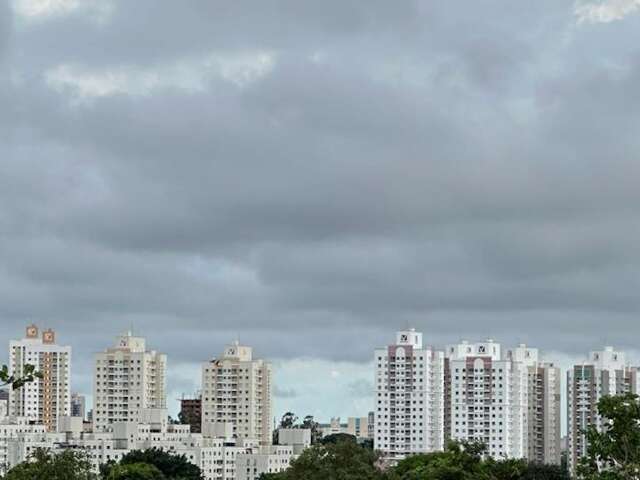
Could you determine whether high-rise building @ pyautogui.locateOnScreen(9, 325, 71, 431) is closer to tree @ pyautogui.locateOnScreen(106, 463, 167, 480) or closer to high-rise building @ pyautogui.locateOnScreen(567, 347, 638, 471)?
high-rise building @ pyautogui.locateOnScreen(567, 347, 638, 471)

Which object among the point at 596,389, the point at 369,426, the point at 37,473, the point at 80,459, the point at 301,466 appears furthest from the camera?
the point at 369,426

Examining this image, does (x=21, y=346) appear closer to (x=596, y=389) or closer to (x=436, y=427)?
(x=436, y=427)

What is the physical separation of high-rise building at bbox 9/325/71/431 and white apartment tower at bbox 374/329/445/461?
30614mm

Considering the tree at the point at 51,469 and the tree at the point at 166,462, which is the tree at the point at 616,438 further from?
the tree at the point at 166,462

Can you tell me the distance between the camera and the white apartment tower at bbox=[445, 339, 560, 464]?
104125 millimetres

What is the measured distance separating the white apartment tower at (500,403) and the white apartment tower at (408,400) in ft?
3.71

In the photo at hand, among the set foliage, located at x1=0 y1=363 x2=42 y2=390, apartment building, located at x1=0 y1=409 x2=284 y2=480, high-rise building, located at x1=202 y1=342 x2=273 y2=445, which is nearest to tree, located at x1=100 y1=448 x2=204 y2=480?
apartment building, located at x1=0 y1=409 x2=284 y2=480

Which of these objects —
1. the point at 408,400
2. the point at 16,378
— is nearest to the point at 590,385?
the point at 408,400

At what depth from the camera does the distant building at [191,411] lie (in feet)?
434

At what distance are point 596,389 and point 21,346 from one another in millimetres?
44754

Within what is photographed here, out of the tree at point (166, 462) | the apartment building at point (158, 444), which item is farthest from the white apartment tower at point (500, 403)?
the tree at point (166, 462)

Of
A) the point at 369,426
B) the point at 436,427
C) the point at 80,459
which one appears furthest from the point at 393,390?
the point at 80,459

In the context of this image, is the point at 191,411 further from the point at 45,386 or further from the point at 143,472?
the point at 143,472

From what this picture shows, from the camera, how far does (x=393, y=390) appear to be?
106m
